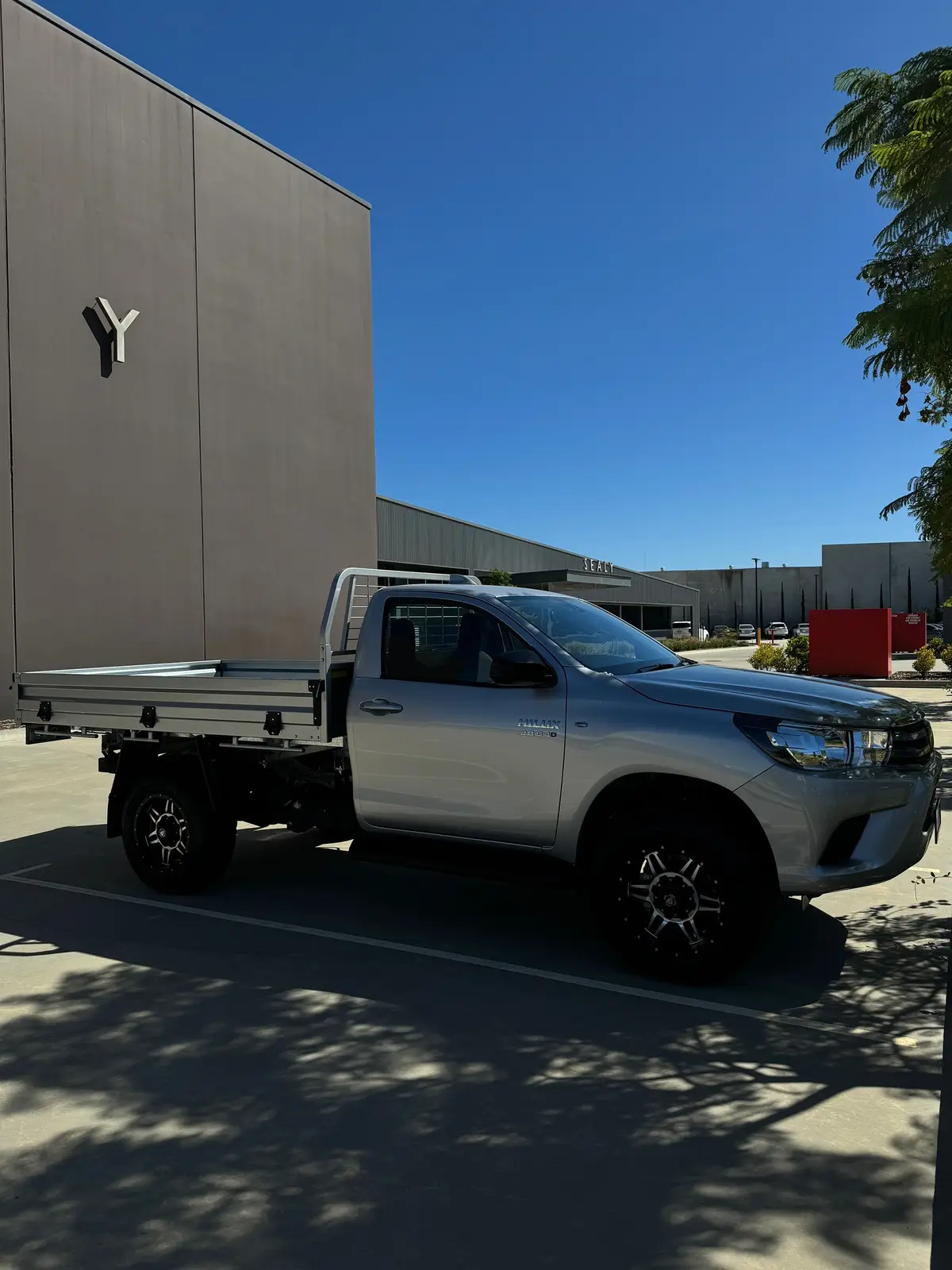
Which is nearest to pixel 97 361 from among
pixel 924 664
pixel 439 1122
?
pixel 439 1122

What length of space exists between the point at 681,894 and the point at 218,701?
10.4ft

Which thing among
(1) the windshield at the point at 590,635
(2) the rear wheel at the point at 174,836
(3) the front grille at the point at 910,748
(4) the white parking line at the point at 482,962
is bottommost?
(4) the white parking line at the point at 482,962

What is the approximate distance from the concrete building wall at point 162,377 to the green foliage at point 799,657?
1260cm

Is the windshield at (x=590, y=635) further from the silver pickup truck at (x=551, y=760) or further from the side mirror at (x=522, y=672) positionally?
the side mirror at (x=522, y=672)

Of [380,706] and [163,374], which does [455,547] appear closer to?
[163,374]

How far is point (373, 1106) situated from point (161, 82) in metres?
20.4

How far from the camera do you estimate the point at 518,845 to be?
542cm

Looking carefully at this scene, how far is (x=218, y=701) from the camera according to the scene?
629cm

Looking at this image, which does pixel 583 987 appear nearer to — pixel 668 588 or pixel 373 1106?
pixel 373 1106

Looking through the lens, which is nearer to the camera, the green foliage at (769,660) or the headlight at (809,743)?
the headlight at (809,743)

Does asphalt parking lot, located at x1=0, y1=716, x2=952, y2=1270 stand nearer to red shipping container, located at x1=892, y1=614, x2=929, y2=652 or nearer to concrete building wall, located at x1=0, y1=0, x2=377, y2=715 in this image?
concrete building wall, located at x1=0, y1=0, x2=377, y2=715

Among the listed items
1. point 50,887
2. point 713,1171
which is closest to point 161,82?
point 50,887

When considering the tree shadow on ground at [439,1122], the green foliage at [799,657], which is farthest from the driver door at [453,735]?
the green foliage at [799,657]

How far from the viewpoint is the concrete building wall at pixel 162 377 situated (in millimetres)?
16375
